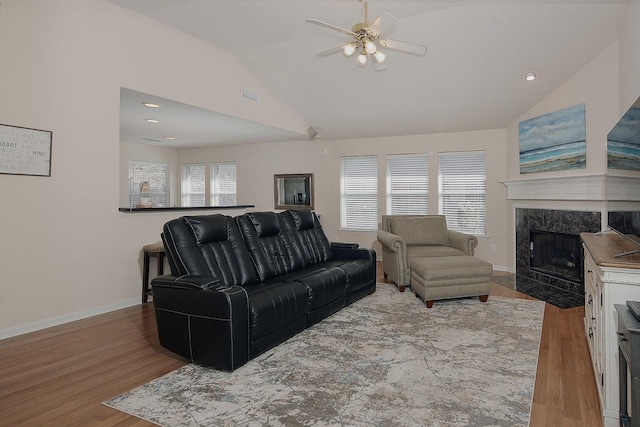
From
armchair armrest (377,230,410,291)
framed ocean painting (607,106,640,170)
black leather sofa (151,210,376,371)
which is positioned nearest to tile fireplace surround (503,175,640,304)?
framed ocean painting (607,106,640,170)

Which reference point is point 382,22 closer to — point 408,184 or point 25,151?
point 25,151

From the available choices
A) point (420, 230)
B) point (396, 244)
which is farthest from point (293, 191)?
point (396, 244)

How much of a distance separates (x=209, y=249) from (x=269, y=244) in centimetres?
79

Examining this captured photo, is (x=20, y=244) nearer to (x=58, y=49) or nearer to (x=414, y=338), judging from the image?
(x=58, y=49)

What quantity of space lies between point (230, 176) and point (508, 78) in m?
5.64

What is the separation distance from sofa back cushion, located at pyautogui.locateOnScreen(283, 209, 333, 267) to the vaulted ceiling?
2142mm

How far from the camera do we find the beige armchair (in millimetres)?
4844

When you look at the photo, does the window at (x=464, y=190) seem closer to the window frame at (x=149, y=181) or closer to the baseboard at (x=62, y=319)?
the baseboard at (x=62, y=319)

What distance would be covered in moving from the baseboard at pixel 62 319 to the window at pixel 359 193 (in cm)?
412

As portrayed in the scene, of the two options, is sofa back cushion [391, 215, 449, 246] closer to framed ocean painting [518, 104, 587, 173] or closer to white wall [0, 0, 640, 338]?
framed ocean painting [518, 104, 587, 173]

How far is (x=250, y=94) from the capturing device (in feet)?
18.5

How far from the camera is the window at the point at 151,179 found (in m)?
8.49

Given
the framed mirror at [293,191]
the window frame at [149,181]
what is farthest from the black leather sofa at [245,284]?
the window frame at [149,181]

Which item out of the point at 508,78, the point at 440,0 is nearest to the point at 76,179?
the point at 440,0
